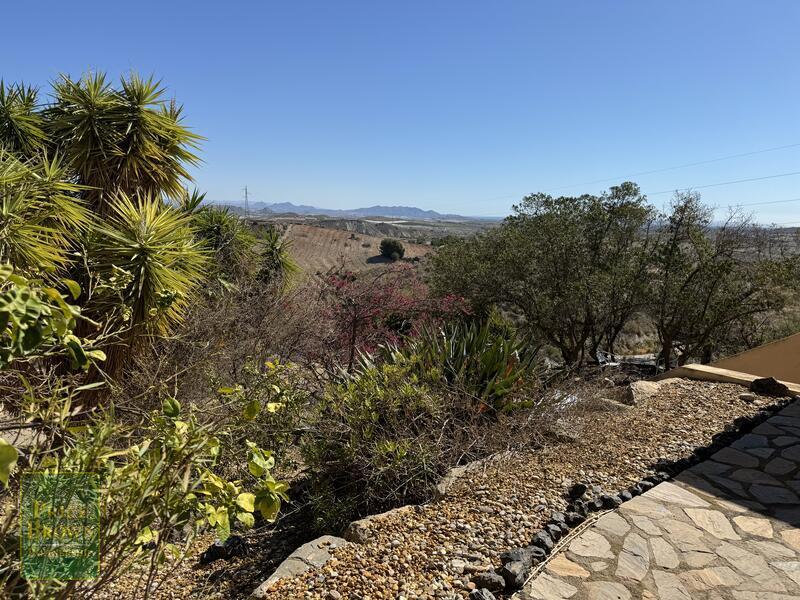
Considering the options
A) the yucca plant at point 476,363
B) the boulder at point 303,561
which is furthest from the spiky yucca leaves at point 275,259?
the boulder at point 303,561

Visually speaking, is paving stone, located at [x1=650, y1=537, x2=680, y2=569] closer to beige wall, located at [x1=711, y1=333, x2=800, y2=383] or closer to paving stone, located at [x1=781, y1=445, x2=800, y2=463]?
paving stone, located at [x1=781, y1=445, x2=800, y2=463]

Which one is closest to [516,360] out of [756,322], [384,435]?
[384,435]

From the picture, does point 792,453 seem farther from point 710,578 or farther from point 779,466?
point 710,578

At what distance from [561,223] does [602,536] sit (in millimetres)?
9904

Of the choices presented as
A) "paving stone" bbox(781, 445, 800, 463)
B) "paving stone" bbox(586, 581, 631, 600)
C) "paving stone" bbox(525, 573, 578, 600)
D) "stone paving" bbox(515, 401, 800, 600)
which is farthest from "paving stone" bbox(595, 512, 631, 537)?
A: "paving stone" bbox(781, 445, 800, 463)

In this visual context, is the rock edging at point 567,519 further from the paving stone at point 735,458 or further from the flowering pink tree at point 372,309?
the flowering pink tree at point 372,309

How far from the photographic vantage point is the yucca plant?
4.13 metres

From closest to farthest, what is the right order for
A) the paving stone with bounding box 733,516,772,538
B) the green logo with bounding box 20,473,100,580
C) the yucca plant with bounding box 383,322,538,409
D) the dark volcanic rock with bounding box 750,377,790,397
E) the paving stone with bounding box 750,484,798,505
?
the green logo with bounding box 20,473,100,580 → the paving stone with bounding box 733,516,772,538 → the paving stone with bounding box 750,484,798,505 → the yucca plant with bounding box 383,322,538,409 → the dark volcanic rock with bounding box 750,377,790,397

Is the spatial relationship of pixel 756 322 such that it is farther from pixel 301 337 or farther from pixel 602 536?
pixel 602 536

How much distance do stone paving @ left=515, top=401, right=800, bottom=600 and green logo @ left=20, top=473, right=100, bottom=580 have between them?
1.83 meters

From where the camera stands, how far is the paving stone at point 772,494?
3244 millimetres

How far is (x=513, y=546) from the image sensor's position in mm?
2648

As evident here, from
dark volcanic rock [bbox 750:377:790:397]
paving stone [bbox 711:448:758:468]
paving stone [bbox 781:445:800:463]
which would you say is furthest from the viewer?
dark volcanic rock [bbox 750:377:790:397]

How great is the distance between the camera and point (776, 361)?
6441 millimetres
